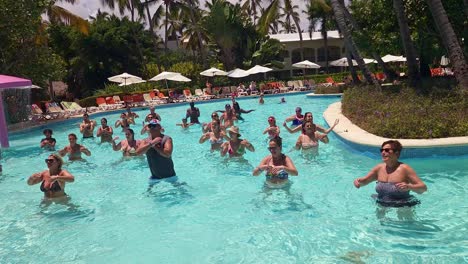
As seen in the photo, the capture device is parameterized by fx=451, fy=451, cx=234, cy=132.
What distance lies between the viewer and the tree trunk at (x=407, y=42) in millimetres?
14703

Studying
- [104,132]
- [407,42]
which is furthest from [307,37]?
[104,132]

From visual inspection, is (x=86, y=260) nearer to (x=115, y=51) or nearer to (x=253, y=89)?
(x=253, y=89)

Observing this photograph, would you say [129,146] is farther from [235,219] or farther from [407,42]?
[407,42]

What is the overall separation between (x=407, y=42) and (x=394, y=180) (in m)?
11.1

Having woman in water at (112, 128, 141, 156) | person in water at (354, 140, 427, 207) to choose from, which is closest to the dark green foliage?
person in water at (354, 140, 427, 207)

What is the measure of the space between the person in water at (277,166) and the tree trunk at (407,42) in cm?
981

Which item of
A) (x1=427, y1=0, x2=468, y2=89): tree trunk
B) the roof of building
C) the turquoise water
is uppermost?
the roof of building

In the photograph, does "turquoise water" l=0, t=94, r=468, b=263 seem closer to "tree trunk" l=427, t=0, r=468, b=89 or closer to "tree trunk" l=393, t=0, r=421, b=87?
"tree trunk" l=427, t=0, r=468, b=89

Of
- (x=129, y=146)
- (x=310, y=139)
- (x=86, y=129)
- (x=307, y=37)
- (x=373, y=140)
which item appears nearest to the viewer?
(x=373, y=140)

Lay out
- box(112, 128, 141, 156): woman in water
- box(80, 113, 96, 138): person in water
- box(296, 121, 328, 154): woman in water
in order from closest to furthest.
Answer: box(296, 121, 328, 154): woman in water
box(112, 128, 141, 156): woman in water
box(80, 113, 96, 138): person in water

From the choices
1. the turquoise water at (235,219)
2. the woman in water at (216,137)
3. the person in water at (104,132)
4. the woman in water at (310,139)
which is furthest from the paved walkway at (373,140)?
the person in water at (104,132)

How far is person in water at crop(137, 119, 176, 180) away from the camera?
717cm

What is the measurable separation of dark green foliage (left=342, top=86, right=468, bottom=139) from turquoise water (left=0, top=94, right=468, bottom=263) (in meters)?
0.92

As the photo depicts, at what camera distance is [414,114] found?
10461mm
